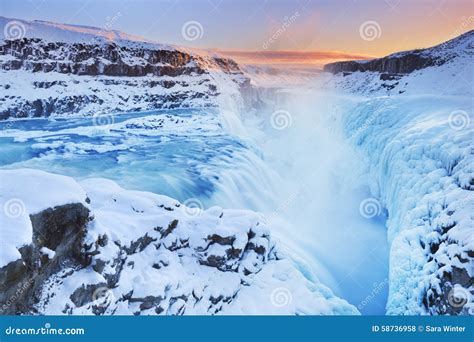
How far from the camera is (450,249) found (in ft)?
19.5

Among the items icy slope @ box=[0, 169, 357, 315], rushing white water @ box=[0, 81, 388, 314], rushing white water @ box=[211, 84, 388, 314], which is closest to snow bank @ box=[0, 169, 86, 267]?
icy slope @ box=[0, 169, 357, 315]

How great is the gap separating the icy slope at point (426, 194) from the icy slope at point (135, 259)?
144cm

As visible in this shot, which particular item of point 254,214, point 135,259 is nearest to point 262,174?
point 254,214

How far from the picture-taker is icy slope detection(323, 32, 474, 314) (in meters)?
5.79

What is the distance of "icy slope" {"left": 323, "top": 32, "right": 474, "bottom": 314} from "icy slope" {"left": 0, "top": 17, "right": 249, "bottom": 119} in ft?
81.5

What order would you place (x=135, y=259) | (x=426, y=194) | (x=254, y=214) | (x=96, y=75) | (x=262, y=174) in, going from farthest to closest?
1. (x=96, y=75)
2. (x=262, y=174)
3. (x=426, y=194)
4. (x=254, y=214)
5. (x=135, y=259)

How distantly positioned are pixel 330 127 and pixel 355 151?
6.04 meters

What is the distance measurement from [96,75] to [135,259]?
38.6 metres

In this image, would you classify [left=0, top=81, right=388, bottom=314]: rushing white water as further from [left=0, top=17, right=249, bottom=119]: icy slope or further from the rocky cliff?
[left=0, top=17, right=249, bottom=119]: icy slope

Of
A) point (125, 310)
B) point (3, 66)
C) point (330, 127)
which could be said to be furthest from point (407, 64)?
point (3, 66)

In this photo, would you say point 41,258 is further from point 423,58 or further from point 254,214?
point 423,58

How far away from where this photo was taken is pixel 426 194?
8000mm

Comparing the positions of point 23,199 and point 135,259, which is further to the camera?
point 135,259

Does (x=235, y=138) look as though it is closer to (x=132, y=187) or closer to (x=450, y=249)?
(x=132, y=187)
